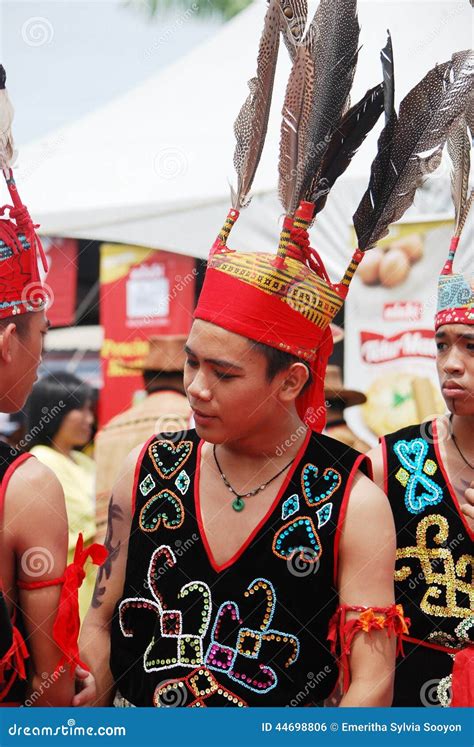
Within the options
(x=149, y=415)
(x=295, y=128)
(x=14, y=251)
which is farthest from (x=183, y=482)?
(x=149, y=415)

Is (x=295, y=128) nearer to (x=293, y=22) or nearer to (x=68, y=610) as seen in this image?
(x=293, y=22)

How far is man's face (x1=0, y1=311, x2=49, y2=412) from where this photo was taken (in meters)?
2.18

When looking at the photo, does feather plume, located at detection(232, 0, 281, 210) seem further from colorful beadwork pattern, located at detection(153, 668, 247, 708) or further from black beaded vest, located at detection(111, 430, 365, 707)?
colorful beadwork pattern, located at detection(153, 668, 247, 708)

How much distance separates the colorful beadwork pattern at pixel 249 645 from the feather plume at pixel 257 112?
1.01 meters

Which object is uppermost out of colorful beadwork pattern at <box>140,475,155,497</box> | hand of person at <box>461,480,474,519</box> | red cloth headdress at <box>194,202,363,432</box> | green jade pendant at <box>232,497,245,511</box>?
red cloth headdress at <box>194,202,363,432</box>

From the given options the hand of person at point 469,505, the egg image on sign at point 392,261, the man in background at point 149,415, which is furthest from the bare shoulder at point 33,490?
the egg image on sign at point 392,261

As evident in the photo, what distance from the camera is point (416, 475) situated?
274 cm

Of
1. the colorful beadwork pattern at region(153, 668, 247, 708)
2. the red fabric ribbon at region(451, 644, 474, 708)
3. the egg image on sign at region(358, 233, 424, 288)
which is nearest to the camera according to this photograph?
the colorful beadwork pattern at region(153, 668, 247, 708)

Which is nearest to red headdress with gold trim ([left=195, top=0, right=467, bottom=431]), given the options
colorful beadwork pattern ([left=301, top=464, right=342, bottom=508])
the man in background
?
colorful beadwork pattern ([left=301, top=464, right=342, bottom=508])

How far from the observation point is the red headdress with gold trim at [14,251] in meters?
2.20

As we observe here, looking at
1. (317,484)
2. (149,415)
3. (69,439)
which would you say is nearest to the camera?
(317,484)

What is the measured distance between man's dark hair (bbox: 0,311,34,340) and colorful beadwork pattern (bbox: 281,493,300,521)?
75 centimetres

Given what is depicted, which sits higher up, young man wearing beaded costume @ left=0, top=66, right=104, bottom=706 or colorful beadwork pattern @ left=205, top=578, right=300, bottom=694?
young man wearing beaded costume @ left=0, top=66, right=104, bottom=706

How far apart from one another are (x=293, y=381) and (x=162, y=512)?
1.53ft
